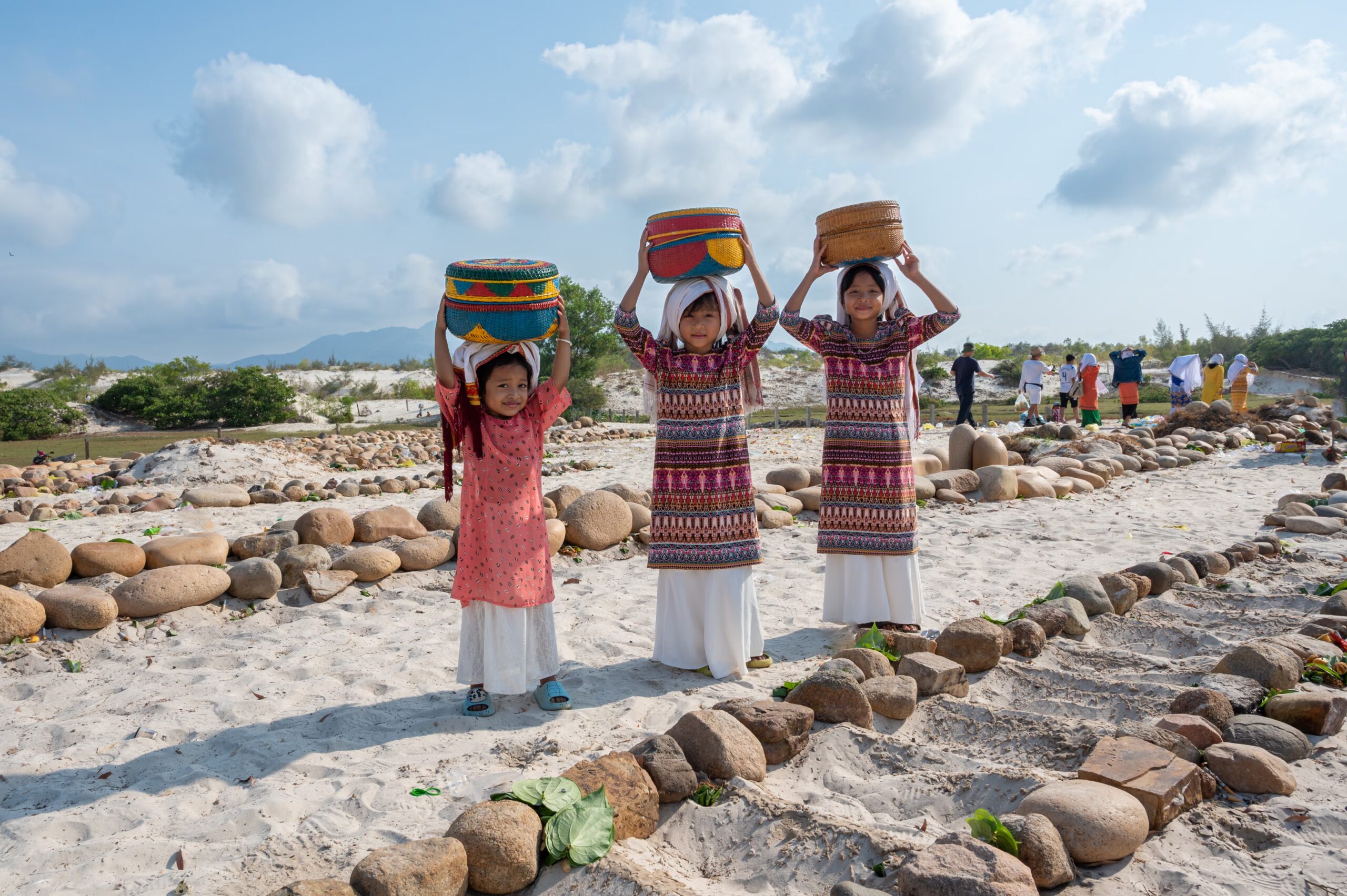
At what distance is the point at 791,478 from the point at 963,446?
2761mm

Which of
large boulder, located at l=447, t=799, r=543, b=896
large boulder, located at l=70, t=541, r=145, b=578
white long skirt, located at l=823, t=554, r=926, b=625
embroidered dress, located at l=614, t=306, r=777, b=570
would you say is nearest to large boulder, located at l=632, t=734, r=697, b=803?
large boulder, located at l=447, t=799, r=543, b=896

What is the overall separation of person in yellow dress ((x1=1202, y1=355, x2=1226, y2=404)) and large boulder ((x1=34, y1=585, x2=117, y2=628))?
22.6m

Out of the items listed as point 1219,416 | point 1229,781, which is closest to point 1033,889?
point 1229,781

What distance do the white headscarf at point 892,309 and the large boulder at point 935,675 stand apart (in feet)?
5.11

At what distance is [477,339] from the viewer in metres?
3.81

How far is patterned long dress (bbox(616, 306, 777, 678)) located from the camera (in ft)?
14.8

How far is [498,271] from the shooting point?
12.3ft

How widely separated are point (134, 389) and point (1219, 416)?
2726 centimetres

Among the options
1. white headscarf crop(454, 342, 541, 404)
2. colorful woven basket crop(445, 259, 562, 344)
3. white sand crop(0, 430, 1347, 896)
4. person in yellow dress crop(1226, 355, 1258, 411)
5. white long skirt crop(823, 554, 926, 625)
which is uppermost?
colorful woven basket crop(445, 259, 562, 344)

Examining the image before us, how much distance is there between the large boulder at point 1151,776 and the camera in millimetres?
2762

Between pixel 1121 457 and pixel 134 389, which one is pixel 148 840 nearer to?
pixel 1121 457

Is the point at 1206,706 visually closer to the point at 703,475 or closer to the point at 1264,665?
the point at 1264,665

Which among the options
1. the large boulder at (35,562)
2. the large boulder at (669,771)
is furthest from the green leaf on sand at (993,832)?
the large boulder at (35,562)

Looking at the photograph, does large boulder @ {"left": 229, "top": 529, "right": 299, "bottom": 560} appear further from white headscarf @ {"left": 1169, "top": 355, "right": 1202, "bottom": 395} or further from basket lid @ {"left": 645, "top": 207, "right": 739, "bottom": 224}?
white headscarf @ {"left": 1169, "top": 355, "right": 1202, "bottom": 395}
